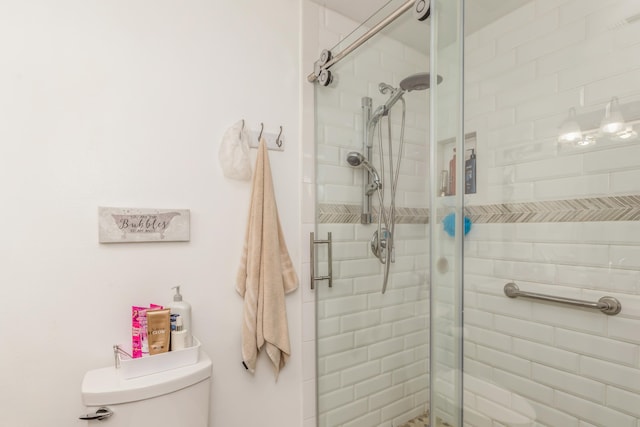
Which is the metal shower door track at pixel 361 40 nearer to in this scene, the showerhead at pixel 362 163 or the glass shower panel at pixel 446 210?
the glass shower panel at pixel 446 210

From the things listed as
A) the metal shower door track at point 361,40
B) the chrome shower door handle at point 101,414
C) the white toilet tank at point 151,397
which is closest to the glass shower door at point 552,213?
the metal shower door track at point 361,40

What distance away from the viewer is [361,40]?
133 cm

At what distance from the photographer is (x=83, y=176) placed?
1050mm

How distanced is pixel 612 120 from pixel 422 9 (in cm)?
78

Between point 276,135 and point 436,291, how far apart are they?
91 centimetres

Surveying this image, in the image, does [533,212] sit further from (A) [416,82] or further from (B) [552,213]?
(A) [416,82]

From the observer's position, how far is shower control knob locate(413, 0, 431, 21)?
3.35 ft

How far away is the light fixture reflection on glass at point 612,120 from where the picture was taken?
1110mm

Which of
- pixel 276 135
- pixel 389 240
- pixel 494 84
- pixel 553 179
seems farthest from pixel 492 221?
pixel 276 135

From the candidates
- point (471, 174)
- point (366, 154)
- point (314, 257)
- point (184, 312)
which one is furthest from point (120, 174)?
point (471, 174)

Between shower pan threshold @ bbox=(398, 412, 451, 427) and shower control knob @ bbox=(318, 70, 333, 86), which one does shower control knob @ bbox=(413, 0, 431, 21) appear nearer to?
shower control knob @ bbox=(318, 70, 333, 86)

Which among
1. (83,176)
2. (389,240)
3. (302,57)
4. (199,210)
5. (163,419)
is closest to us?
(163,419)

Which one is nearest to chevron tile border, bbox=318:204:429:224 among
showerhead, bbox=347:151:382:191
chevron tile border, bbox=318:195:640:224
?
chevron tile border, bbox=318:195:640:224

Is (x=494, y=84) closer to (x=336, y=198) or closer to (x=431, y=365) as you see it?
(x=336, y=198)
